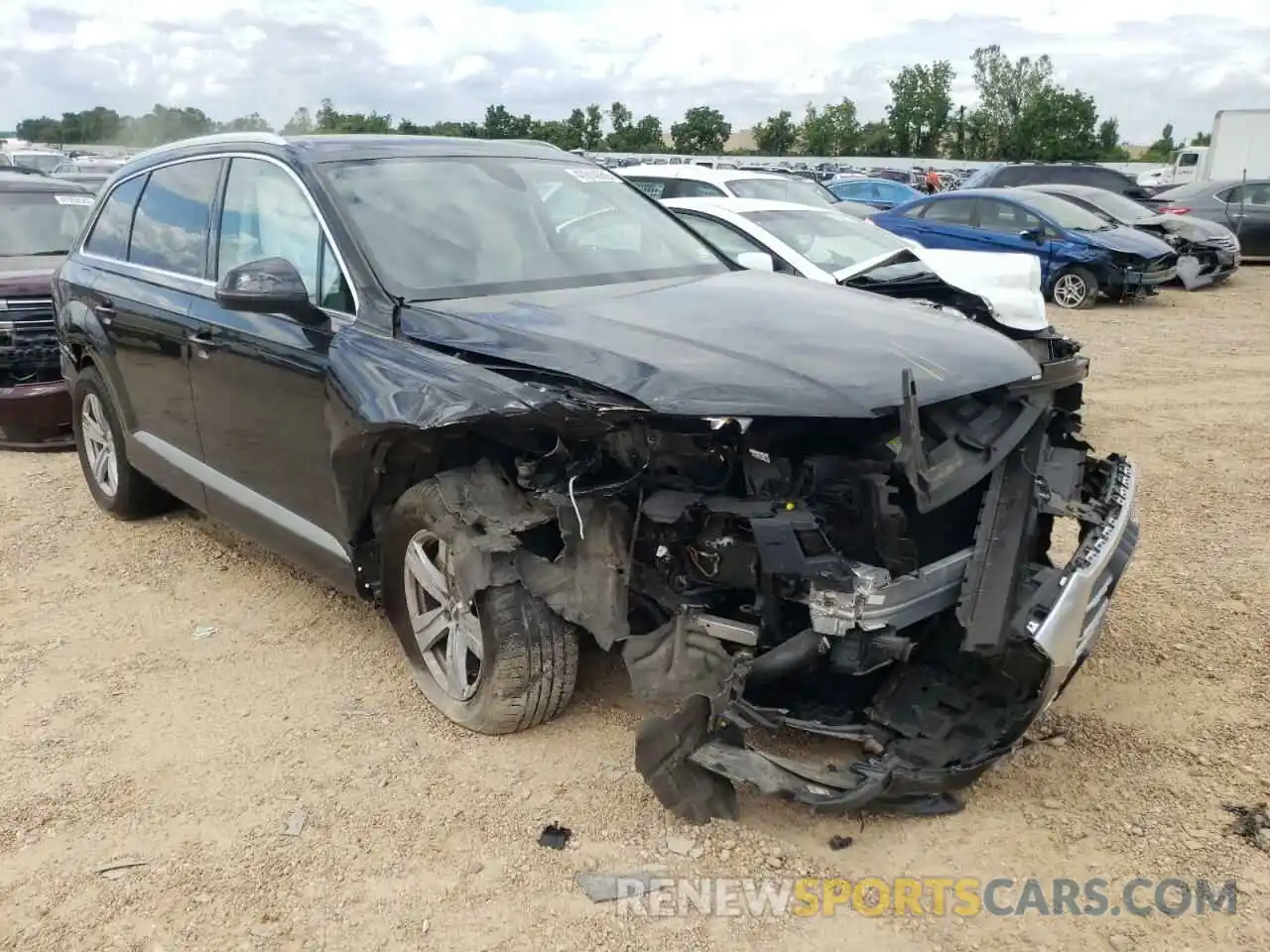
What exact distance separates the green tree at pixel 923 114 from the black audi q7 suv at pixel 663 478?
68.3 metres

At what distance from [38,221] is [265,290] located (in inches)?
243

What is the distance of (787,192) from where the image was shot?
39.5 feet

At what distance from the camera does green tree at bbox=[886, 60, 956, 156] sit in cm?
6756

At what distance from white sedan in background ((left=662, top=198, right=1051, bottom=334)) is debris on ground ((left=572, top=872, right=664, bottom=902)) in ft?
9.01

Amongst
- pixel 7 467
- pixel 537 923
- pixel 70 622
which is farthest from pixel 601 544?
pixel 7 467

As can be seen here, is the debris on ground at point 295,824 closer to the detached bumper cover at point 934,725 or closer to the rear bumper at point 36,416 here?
the detached bumper cover at point 934,725

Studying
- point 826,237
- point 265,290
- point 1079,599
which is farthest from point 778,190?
point 1079,599

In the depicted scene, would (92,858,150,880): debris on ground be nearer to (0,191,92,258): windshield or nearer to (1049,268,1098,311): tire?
(0,191,92,258): windshield

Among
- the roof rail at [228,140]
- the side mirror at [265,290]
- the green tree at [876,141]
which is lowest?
the green tree at [876,141]

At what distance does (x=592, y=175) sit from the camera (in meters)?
4.62

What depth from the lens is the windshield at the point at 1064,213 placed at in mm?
13547

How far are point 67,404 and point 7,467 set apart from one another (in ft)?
1.82

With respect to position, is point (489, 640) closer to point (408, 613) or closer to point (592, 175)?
point (408, 613)

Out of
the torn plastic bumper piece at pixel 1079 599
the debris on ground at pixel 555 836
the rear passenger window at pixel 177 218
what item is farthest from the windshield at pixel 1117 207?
the debris on ground at pixel 555 836
